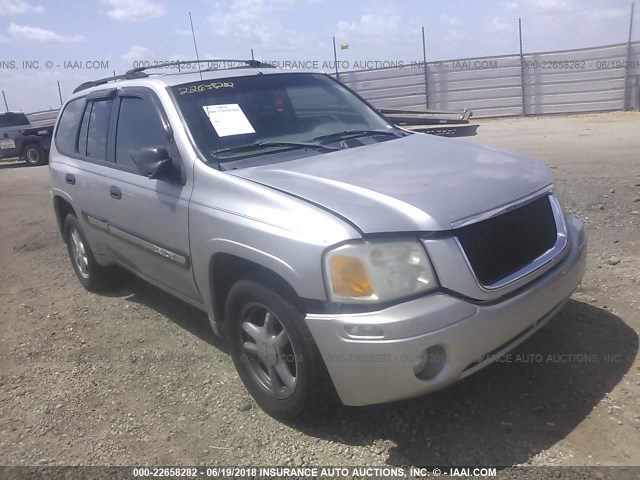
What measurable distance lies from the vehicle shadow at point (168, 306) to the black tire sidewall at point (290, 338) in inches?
30.5

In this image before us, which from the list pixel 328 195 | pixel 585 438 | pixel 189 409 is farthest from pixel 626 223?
pixel 189 409

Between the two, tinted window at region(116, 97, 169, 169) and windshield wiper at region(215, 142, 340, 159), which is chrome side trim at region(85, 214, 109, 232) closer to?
tinted window at region(116, 97, 169, 169)

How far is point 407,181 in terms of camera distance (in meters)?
3.06

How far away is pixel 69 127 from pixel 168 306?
187 cm

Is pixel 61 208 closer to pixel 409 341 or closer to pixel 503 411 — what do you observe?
pixel 409 341

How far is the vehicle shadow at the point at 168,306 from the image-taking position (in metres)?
4.46

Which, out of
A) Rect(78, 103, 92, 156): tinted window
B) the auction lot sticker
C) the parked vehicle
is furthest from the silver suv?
the auction lot sticker

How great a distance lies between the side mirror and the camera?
360 cm

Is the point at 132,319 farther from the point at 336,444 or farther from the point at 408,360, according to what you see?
the point at 408,360

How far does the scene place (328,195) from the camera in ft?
9.61

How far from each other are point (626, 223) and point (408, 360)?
4.14 metres

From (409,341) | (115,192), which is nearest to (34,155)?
(115,192)

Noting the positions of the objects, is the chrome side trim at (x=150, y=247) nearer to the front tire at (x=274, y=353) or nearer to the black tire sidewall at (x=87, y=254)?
the front tire at (x=274, y=353)

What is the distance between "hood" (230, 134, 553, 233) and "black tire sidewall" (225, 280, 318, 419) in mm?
530
